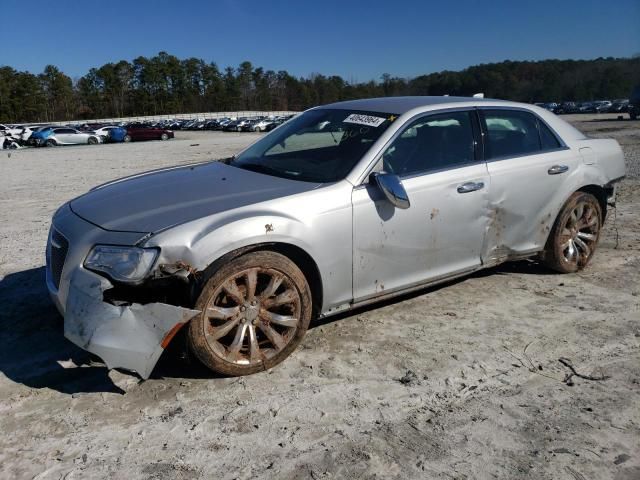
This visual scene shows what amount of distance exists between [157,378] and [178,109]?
13418cm

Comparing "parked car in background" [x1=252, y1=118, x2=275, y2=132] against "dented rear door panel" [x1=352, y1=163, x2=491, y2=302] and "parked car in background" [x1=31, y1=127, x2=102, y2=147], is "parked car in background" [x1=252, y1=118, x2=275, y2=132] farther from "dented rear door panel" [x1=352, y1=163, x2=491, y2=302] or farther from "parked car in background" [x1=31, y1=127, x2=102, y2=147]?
"dented rear door panel" [x1=352, y1=163, x2=491, y2=302]

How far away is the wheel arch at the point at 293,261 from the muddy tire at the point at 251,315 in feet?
0.10

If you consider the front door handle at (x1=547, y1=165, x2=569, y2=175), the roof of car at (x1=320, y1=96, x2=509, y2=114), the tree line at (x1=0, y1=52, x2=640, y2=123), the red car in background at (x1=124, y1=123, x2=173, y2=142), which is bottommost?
the red car in background at (x1=124, y1=123, x2=173, y2=142)

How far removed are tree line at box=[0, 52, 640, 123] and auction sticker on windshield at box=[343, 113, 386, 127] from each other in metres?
103

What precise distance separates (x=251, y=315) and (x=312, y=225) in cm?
66

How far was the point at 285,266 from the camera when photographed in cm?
327

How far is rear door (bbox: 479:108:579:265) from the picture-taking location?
430 centimetres

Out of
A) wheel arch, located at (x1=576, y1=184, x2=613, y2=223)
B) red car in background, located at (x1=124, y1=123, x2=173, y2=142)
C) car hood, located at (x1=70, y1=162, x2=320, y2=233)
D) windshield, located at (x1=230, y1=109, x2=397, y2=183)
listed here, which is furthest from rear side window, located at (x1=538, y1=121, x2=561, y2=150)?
red car in background, located at (x1=124, y1=123, x2=173, y2=142)

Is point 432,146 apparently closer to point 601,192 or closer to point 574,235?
point 574,235

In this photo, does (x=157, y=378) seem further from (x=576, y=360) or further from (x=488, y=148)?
(x=488, y=148)

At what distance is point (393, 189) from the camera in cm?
350

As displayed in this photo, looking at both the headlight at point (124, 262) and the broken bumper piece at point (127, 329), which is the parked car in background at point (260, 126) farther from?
the broken bumper piece at point (127, 329)

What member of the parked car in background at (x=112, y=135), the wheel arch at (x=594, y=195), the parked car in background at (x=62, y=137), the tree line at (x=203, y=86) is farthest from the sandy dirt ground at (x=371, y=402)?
the tree line at (x=203, y=86)

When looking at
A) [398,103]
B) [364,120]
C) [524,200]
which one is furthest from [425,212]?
[524,200]
